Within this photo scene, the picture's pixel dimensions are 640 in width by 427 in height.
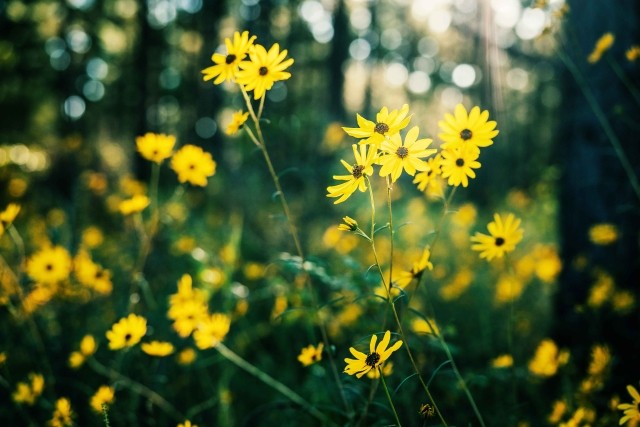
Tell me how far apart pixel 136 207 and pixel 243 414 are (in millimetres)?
1183

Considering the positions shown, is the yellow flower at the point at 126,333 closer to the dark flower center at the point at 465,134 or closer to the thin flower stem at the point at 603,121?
the dark flower center at the point at 465,134

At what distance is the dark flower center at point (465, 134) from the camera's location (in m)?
1.10

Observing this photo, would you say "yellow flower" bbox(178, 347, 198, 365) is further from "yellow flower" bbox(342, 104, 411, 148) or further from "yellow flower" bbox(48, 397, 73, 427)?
"yellow flower" bbox(342, 104, 411, 148)

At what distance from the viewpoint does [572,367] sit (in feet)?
6.87

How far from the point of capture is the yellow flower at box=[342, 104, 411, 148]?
102cm

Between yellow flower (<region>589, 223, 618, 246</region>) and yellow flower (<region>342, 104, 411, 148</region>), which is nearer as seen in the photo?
yellow flower (<region>342, 104, 411, 148</region>)

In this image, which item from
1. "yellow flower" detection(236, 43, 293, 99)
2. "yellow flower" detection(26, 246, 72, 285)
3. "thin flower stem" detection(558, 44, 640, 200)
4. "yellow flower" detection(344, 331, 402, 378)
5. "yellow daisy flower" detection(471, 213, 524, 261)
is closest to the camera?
"yellow flower" detection(344, 331, 402, 378)

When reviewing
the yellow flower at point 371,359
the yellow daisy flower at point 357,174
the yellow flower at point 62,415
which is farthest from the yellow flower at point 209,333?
the yellow daisy flower at point 357,174

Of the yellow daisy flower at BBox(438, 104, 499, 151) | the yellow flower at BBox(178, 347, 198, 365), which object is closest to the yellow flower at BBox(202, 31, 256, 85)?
the yellow daisy flower at BBox(438, 104, 499, 151)

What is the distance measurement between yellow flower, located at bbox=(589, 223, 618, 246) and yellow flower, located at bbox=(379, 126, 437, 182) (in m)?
1.53

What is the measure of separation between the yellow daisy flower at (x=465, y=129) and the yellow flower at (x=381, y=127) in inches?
5.2

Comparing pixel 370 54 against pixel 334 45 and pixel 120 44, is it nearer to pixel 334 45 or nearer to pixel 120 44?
pixel 334 45

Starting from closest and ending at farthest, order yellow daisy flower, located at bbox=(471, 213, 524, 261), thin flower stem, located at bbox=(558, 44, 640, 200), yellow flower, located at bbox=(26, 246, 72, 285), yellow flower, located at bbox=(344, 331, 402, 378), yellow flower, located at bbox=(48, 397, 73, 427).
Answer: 1. yellow flower, located at bbox=(344, 331, 402, 378)
2. yellow daisy flower, located at bbox=(471, 213, 524, 261)
3. yellow flower, located at bbox=(48, 397, 73, 427)
4. thin flower stem, located at bbox=(558, 44, 640, 200)
5. yellow flower, located at bbox=(26, 246, 72, 285)

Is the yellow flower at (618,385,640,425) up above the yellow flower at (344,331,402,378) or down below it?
below
